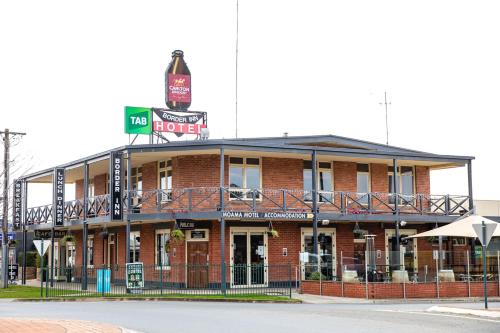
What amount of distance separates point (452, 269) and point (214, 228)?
378 inches

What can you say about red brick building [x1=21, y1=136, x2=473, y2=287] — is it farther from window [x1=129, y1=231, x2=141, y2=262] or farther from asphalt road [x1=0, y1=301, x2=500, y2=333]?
asphalt road [x1=0, y1=301, x2=500, y2=333]

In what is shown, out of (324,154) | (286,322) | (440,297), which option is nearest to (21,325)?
(286,322)

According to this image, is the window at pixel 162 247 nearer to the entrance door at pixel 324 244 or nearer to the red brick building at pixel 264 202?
the red brick building at pixel 264 202

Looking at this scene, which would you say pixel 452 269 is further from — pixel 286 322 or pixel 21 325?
pixel 21 325

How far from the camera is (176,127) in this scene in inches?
1528

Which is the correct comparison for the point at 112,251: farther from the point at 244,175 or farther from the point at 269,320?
the point at 269,320

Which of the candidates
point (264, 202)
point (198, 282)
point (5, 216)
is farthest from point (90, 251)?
point (264, 202)

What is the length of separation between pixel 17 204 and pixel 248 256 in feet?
50.3

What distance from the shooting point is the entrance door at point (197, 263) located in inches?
1241

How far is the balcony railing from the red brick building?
0.18 feet

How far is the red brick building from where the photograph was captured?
3086 cm

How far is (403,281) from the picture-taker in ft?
89.8

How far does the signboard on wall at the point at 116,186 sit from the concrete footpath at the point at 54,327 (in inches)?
547

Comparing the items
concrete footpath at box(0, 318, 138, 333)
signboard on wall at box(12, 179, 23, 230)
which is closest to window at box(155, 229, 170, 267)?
signboard on wall at box(12, 179, 23, 230)
